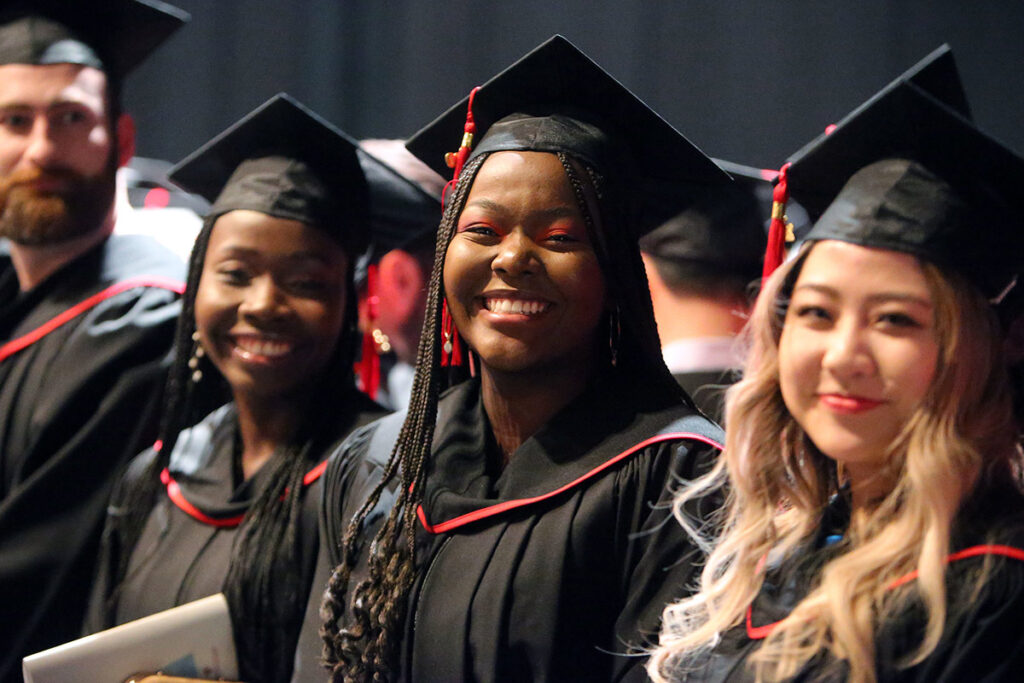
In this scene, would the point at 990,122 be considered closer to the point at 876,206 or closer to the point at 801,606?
the point at 876,206

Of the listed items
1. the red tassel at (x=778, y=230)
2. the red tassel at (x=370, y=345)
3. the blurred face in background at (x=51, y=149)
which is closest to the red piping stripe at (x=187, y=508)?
the red tassel at (x=370, y=345)

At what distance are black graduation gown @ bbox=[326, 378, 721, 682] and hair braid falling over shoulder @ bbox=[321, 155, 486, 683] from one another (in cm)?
3

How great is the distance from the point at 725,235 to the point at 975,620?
3.51 ft

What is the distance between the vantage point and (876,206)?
1282 mm

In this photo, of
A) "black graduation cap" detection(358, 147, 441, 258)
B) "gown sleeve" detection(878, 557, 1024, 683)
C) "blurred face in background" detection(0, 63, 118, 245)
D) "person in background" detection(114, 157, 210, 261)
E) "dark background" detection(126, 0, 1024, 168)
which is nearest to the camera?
"gown sleeve" detection(878, 557, 1024, 683)

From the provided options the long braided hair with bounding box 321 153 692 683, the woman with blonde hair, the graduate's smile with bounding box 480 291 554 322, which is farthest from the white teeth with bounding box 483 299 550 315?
the woman with blonde hair

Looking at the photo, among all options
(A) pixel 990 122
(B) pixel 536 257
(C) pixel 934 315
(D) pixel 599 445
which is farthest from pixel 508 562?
(A) pixel 990 122

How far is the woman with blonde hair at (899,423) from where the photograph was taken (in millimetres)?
1188

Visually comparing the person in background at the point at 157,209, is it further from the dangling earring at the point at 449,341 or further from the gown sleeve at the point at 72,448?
the dangling earring at the point at 449,341

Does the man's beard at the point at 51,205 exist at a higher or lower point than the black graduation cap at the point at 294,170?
lower

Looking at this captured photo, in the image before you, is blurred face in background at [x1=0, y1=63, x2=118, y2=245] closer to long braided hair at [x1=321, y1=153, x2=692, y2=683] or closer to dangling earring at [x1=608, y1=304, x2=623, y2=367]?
long braided hair at [x1=321, y1=153, x2=692, y2=683]

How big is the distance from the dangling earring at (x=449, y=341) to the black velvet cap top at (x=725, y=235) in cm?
50

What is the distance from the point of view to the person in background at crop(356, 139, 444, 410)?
7.29ft

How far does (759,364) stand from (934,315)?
0.23 m
